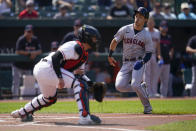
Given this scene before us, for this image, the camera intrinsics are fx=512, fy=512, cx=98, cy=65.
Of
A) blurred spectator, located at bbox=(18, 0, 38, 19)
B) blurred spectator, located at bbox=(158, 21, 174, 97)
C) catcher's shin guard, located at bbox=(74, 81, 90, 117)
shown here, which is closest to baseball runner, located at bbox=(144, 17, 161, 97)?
blurred spectator, located at bbox=(158, 21, 174, 97)

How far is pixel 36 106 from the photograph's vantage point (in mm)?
7633

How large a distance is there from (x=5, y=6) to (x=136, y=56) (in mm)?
7269

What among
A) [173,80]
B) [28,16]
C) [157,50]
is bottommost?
[173,80]

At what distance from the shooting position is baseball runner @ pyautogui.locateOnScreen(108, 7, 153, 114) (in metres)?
9.17

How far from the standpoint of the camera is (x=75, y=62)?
7.45m

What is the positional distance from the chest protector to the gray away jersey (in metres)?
2.14

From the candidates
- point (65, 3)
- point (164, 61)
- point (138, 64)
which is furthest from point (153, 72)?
point (138, 64)

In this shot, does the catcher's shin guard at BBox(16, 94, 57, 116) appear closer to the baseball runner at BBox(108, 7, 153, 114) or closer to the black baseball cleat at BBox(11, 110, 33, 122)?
the black baseball cleat at BBox(11, 110, 33, 122)

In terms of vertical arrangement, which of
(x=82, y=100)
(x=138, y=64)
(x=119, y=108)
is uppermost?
(x=138, y=64)

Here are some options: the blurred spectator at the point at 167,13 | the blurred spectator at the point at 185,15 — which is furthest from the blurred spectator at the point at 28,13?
the blurred spectator at the point at 185,15

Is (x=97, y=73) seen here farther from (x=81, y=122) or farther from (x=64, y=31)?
(x=81, y=122)

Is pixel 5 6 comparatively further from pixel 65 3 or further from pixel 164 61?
pixel 164 61

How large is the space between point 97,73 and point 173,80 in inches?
91.7

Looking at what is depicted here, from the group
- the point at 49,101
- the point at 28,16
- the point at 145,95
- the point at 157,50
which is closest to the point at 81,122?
the point at 49,101
